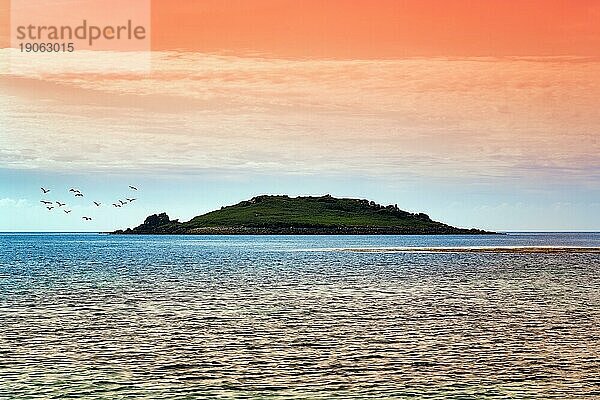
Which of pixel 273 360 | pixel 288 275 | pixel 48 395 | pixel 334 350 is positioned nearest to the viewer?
pixel 48 395

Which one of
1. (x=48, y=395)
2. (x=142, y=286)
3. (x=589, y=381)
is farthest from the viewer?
(x=142, y=286)

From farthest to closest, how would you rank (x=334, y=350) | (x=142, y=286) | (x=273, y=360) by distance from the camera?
1. (x=142, y=286)
2. (x=334, y=350)
3. (x=273, y=360)

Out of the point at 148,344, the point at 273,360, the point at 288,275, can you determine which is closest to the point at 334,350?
the point at 273,360

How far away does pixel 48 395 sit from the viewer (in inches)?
1307

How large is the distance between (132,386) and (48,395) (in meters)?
3.50

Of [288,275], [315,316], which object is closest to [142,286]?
[288,275]

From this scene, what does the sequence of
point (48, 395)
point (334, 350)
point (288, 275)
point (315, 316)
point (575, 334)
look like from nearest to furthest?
point (48, 395)
point (334, 350)
point (575, 334)
point (315, 316)
point (288, 275)

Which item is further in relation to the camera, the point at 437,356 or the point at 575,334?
the point at 575,334

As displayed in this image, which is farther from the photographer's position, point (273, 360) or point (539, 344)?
point (539, 344)

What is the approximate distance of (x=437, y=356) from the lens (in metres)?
42.6

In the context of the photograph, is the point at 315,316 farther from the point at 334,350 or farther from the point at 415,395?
the point at 415,395

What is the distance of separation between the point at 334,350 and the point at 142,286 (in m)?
52.7

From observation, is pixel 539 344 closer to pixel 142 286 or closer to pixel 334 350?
pixel 334 350

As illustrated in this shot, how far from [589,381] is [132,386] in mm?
19611
